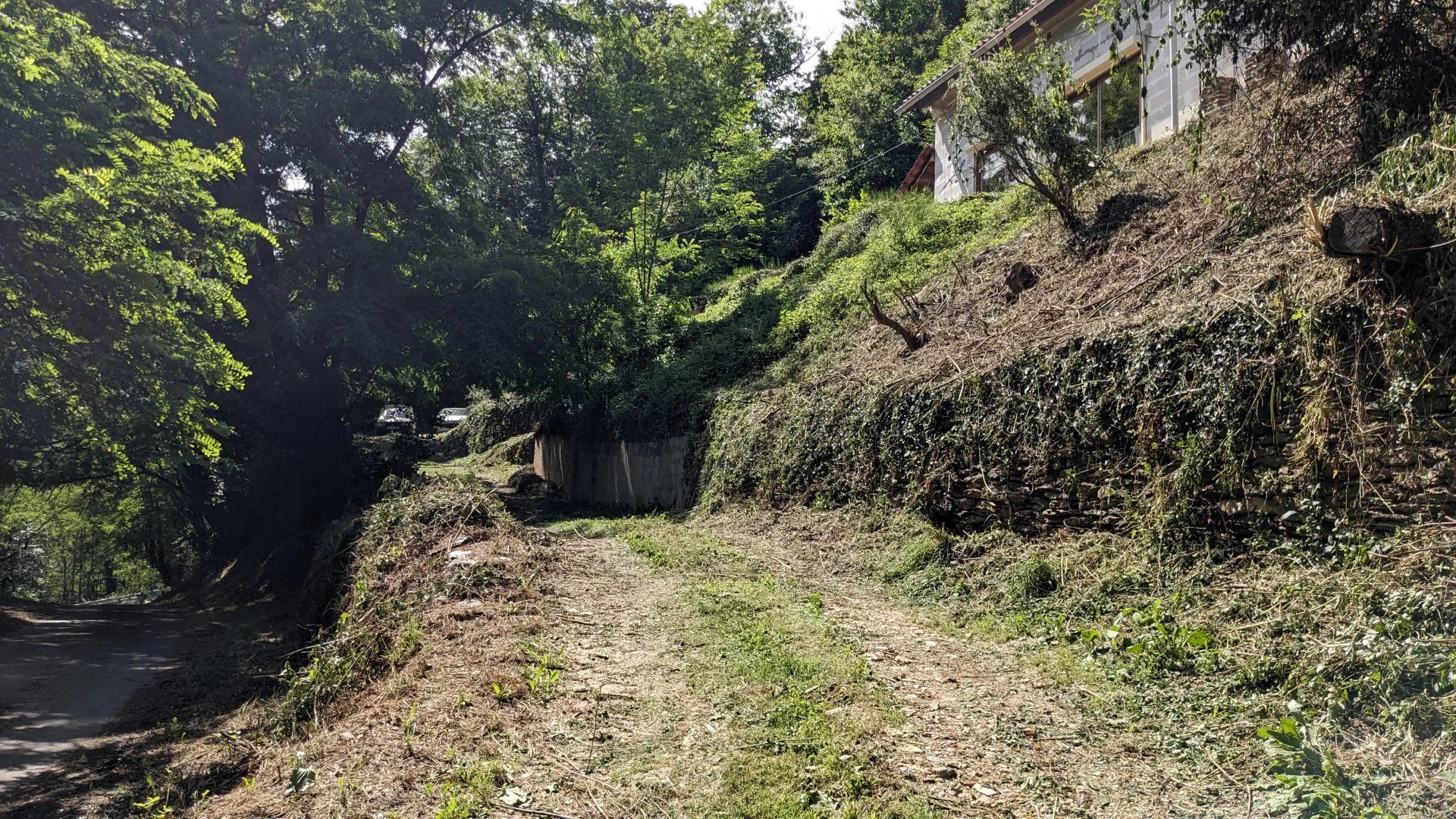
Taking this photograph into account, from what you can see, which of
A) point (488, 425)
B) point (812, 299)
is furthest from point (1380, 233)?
point (488, 425)

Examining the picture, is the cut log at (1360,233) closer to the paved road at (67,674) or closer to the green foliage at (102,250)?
the paved road at (67,674)

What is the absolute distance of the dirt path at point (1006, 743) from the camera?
399 centimetres

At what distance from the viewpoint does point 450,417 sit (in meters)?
41.5

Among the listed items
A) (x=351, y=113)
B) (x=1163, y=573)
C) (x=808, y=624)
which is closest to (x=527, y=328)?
(x=351, y=113)

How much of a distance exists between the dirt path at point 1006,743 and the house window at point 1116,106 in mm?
11181

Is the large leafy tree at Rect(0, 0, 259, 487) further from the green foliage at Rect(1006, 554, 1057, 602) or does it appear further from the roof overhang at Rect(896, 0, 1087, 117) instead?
the roof overhang at Rect(896, 0, 1087, 117)

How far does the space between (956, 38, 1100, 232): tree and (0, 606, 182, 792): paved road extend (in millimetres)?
12650

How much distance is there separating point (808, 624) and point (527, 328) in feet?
43.8

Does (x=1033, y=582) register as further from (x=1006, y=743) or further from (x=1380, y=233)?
(x=1380, y=233)

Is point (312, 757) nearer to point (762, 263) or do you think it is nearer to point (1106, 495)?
point (1106, 495)

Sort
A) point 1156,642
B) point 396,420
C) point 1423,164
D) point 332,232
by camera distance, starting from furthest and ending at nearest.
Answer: point 396,420 < point 332,232 < point 1423,164 < point 1156,642

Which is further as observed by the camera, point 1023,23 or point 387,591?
point 1023,23

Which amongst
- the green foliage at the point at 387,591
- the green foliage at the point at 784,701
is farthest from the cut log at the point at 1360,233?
the green foliage at the point at 387,591

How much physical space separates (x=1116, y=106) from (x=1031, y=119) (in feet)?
16.4
